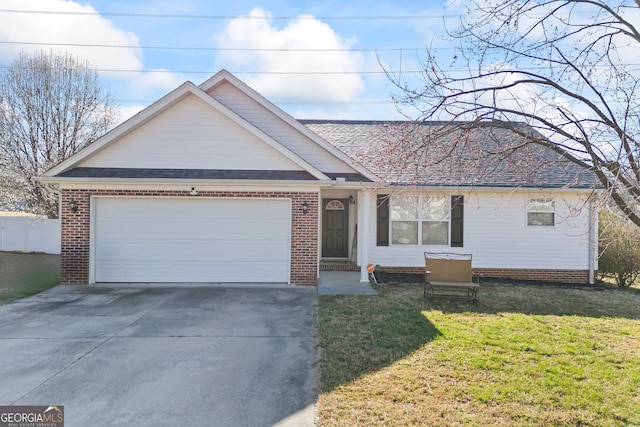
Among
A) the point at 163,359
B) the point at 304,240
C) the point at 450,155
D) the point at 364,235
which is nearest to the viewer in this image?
the point at 450,155

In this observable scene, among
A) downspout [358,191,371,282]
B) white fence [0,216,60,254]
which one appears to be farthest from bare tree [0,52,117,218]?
downspout [358,191,371,282]

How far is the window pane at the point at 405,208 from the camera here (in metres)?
11.7

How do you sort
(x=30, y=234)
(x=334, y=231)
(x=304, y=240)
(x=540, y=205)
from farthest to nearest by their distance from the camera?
(x=30, y=234)
(x=334, y=231)
(x=540, y=205)
(x=304, y=240)

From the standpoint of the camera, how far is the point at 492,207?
459 inches

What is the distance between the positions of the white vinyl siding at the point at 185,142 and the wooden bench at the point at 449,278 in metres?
4.41

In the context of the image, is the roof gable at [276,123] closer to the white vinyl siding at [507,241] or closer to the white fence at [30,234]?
the white vinyl siding at [507,241]

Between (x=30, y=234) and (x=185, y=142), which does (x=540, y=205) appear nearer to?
(x=185, y=142)

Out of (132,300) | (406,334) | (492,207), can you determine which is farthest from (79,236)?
(492,207)

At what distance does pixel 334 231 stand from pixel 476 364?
867 cm

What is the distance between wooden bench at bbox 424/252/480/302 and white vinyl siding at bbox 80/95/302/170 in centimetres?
441

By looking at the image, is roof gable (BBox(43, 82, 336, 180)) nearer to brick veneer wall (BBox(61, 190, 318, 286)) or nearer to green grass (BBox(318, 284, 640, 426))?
brick veneer wall (BBox(61, 190, 318, 286))

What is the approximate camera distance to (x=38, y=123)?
58.1 feet

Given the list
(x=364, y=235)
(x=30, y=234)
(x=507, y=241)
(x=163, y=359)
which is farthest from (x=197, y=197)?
(x=30, y=234)

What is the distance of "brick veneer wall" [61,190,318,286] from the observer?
9.74 metres
